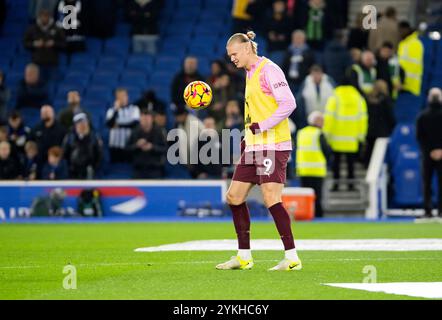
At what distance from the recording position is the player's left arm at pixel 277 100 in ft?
36.8

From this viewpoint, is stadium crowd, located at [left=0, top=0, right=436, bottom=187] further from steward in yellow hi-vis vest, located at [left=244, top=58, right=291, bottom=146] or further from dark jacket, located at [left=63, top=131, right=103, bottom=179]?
steward in yellow hi-vis vest, located at [left=244, top=58, right=291, bottom=146]

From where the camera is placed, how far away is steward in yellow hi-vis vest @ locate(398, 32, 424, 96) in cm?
2525

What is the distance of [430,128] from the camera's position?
72.7 ft

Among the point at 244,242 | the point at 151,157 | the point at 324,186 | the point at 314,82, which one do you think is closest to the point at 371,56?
the point at 314,82

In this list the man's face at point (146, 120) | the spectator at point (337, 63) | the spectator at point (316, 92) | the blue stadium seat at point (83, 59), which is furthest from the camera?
the blue stadium seat at point (83, 59)

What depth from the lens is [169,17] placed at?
29500 millimetres

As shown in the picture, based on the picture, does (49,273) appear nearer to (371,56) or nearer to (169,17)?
(371,56)

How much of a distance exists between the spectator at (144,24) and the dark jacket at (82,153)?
13.7 ft

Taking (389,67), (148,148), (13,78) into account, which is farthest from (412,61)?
(13,78)

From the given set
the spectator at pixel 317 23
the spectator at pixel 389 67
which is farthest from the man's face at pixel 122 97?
the spectator at pixel 389 67

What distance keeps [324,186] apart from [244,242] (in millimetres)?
12474

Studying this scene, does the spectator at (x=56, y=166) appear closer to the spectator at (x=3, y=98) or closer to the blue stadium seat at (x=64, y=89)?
the spectator at (x=3, y=98)

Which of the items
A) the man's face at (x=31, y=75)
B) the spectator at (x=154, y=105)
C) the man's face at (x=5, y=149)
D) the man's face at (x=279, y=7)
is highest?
the man's face at (x=279, y=7)
